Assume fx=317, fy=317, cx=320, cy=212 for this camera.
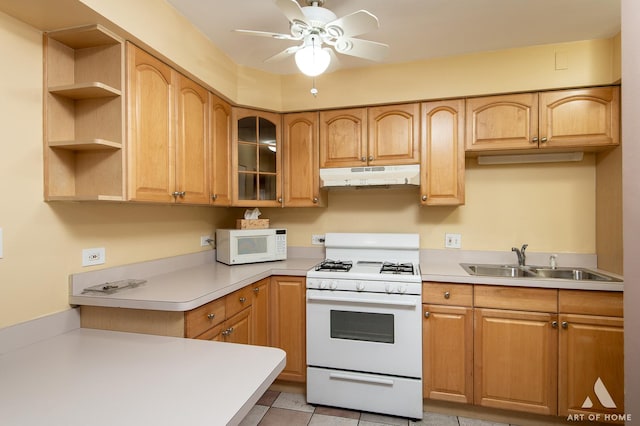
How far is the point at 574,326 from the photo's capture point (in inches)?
73.1

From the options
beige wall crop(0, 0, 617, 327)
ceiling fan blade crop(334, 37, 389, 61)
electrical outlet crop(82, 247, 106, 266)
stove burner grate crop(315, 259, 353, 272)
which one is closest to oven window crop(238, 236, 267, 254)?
beige wall crop(0, 0, 617, 327)

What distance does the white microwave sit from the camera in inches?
95.4

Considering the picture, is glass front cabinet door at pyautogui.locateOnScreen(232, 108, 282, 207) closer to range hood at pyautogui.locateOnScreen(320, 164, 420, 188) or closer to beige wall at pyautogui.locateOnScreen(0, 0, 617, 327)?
beige wall at pyautogui.locateOnScreen(0, 0, 617, 327)

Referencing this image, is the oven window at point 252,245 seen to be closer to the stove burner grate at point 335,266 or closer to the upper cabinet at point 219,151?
the upper cabinet at point 219,151

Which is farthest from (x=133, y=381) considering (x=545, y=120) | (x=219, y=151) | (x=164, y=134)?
(x=545, y=120)

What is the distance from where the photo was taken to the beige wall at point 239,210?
1.33m

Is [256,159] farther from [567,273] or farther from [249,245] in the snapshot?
[567,273]

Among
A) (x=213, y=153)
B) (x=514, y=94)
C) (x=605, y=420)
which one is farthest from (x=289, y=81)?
(x=605, y=420)

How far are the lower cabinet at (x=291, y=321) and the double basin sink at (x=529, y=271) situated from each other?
1.18 metres

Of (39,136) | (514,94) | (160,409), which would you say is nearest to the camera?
(160,409)

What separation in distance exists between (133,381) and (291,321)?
4.69ft

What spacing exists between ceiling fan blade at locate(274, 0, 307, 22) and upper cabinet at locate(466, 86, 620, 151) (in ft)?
4.71

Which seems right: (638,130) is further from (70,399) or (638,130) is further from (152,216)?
(152,216)

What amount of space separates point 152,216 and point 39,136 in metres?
0.76
